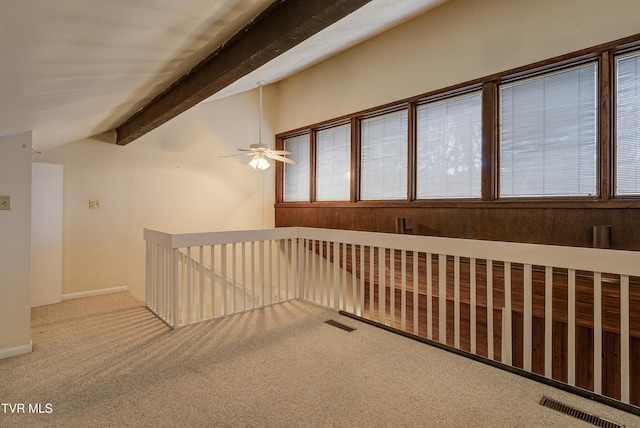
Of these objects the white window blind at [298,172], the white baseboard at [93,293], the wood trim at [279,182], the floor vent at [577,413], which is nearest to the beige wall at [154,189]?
the white baseboard at [93,293]

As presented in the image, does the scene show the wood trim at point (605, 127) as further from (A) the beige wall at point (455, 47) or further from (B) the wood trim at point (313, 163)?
(B) the wood trim at point (313, 163)

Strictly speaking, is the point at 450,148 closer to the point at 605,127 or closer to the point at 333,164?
the point at 605,127

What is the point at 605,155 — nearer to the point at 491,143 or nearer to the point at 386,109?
the point at 491,143

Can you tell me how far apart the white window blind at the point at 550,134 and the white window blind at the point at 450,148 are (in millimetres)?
283

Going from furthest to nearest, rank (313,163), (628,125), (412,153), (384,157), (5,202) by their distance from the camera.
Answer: (313,163) → (384,157) → (412,153) → (628,125) → (5,202)

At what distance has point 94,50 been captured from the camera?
1.41 meters

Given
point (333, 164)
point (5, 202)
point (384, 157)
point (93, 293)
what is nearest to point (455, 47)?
point (384, 157)

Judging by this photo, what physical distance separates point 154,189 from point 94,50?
358 cm

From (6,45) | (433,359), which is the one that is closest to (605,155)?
(433,359)

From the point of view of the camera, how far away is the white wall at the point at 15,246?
95.2 inches

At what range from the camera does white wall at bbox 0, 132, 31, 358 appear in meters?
2.42

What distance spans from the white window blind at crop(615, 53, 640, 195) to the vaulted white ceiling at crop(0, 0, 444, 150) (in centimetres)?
309

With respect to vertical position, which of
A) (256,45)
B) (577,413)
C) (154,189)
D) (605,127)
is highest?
(256,45)

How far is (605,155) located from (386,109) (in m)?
2.51
